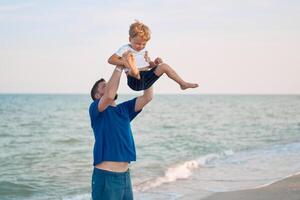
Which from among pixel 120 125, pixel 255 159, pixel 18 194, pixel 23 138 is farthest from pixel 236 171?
pixel 23 138

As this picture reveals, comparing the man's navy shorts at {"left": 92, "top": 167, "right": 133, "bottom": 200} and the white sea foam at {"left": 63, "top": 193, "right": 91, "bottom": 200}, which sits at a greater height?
the man's navy shorts at {"left": 92, "top": 167, "right": 133, "bottom": 200}

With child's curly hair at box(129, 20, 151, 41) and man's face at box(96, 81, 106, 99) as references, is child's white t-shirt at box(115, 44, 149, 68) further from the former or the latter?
man's face at box(96, 81, 106, 99)

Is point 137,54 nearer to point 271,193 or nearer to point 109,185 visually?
point 109,185

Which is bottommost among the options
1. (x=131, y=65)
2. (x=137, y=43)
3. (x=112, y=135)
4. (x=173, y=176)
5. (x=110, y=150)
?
(x=173, y=176)

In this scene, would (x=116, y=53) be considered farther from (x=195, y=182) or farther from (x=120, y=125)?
(x=195, y=182)

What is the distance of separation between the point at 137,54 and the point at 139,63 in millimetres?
78

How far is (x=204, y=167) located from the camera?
1352 cm

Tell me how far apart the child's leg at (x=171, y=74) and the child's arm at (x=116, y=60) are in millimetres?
339

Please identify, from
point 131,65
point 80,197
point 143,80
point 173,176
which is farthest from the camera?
point 173,176

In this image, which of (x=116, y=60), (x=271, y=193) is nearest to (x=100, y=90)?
(x=116, y=60)

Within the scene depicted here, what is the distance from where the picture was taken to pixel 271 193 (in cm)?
782

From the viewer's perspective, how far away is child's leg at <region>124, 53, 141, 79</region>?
4.00 metres

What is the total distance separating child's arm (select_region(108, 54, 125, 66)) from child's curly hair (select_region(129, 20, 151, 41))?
203 mm

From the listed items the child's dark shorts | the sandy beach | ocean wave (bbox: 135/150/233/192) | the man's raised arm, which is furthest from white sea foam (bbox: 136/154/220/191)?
the child's dark shorts
